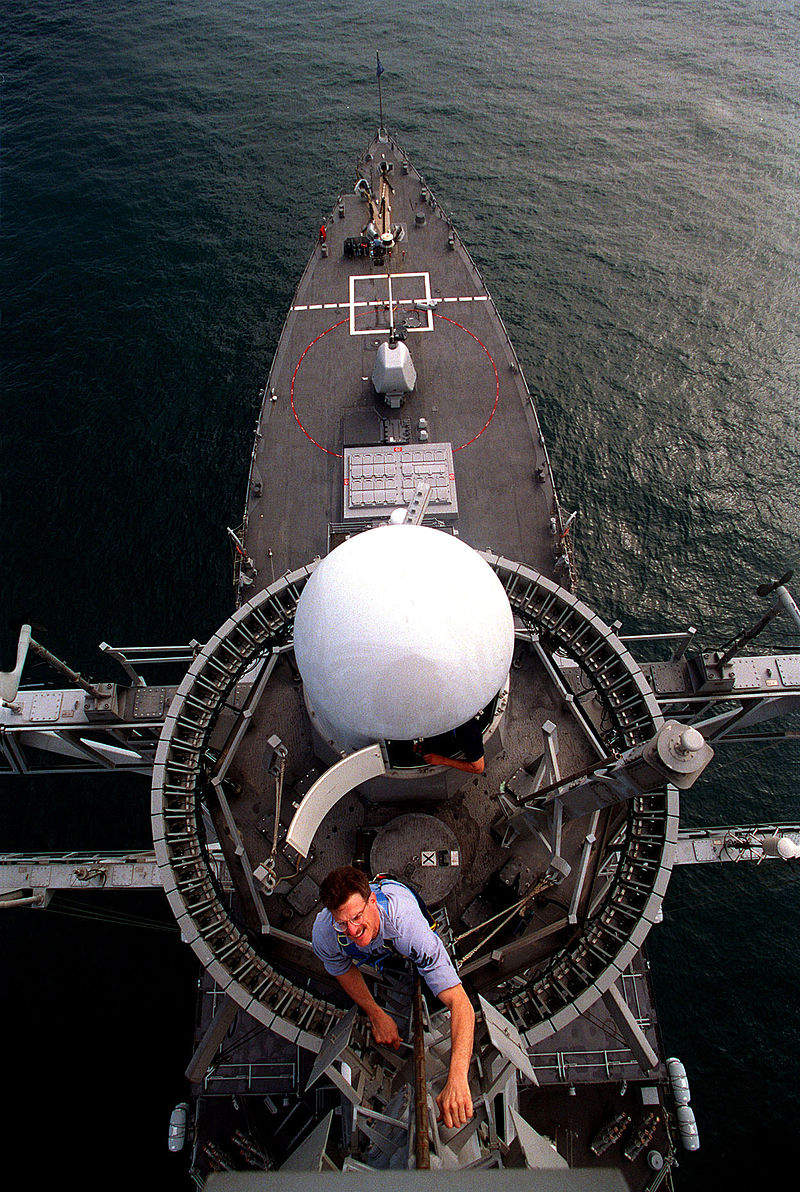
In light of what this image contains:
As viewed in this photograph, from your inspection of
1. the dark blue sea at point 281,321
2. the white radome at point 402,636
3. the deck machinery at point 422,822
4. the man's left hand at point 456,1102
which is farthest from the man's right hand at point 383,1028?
the dark blue sea at point 281,321

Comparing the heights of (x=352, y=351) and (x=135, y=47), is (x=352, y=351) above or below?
below

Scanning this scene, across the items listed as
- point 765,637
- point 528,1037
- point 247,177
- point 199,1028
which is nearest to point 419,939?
point 528,1037

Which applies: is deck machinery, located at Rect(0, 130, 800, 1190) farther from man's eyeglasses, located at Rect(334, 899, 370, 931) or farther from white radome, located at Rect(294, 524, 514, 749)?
man's eyeglasses, located at Rect(334, 899, 370, 931)

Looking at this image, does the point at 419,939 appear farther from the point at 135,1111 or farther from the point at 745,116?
the point at 745,116

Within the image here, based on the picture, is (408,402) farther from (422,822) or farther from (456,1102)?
(456,1102)

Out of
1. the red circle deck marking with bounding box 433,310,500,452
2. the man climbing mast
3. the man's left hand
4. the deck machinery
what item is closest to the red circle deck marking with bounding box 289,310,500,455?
the red circle deck marking with bounding box 433,310,500,452

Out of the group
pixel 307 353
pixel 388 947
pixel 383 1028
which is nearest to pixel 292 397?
pixel 307 353
